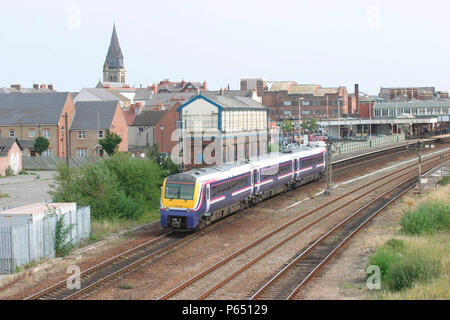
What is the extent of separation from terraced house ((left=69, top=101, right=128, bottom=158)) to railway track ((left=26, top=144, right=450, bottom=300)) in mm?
48520

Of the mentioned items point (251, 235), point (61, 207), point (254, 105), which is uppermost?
point (254, 105)

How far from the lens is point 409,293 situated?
14.1 meters

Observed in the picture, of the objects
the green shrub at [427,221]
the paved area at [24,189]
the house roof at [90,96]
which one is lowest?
the paved area at [24,189]

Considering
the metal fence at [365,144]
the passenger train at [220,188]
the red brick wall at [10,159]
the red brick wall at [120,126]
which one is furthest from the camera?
the metal fence at [365,144]

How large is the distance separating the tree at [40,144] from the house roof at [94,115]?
459 cm

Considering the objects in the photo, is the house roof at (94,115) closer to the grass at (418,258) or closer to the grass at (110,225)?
the grass at (110,225)

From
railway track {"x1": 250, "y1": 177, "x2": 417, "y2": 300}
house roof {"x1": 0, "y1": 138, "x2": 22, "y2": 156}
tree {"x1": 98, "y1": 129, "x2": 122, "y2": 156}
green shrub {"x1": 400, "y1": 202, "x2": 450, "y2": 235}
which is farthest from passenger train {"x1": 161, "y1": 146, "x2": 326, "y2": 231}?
house roof {"x1": 0, "y1": 138, "x2": 22, "y2": 156}

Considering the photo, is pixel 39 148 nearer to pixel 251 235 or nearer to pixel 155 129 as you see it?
pixel 155 129

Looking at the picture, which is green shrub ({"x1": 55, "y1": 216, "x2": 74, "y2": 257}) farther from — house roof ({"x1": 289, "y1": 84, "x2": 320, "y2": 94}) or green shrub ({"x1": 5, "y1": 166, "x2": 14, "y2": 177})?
house roof ({"x1": 289, "y1": 84, "x2": 320, "y2": 94})

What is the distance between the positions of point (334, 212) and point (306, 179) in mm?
11527

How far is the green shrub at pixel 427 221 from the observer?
906 inches

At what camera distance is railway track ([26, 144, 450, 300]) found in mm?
16547

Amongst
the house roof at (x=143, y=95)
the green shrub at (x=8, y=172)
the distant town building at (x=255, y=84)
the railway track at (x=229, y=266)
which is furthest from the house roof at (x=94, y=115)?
the distant town building at (x=255, y=84)
